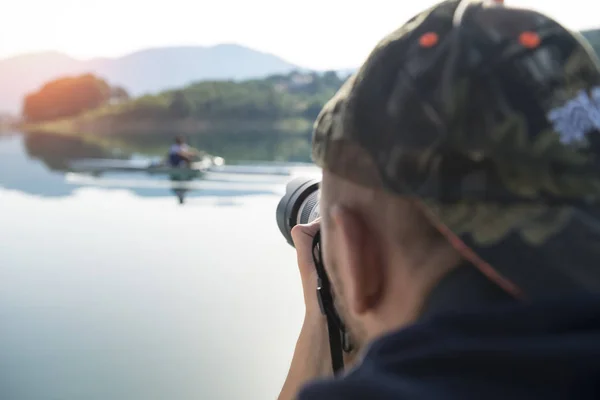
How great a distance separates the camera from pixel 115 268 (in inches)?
127

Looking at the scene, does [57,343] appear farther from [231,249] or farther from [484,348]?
[484,348]

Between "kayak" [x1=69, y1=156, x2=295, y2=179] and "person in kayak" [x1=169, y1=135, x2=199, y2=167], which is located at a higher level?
"person in kayak" [x1=169, y1=135, x2=199, y2=167]

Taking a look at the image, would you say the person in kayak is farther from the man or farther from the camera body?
the man

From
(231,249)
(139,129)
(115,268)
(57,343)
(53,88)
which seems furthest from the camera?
(53,88)

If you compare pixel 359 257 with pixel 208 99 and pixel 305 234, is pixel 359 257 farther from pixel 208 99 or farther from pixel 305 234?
pixel 208 99

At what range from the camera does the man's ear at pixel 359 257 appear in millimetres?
371

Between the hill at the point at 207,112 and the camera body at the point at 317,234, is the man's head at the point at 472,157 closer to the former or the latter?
the camera body at the point at 317,234

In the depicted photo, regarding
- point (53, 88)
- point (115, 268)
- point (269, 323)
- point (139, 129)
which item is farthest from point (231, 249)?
point (53, 88)

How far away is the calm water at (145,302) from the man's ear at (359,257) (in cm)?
157

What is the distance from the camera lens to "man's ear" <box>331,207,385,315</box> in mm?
371

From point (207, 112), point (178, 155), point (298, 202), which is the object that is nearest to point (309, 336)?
point (298, 202)

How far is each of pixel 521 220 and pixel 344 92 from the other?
13 cm

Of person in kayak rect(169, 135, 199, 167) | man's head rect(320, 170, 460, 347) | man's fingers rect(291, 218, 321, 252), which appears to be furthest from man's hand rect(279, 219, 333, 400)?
person in kayak rect(169, 135, 199, 167)

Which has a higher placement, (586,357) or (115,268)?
(586,357)
